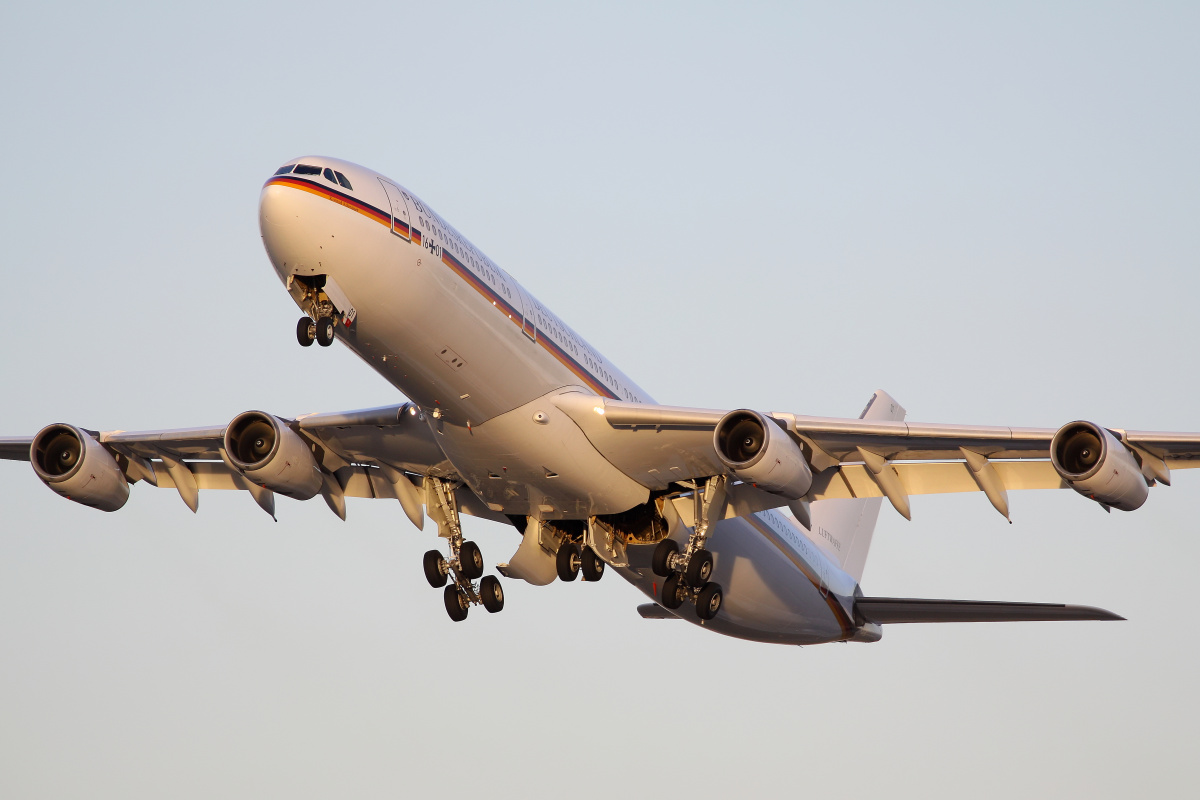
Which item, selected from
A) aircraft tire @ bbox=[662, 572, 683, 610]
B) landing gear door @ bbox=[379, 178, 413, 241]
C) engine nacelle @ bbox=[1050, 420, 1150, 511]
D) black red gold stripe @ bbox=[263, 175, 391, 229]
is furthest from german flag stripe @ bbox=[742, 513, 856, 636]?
black red gold stripe @ bbox=[263, 175, 391, 229]

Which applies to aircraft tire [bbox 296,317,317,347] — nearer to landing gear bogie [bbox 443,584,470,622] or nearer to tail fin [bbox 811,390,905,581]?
landing gear bogie [bbox 443,584,470,622]

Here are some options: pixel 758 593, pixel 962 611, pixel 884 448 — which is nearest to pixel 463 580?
pixel 758 593

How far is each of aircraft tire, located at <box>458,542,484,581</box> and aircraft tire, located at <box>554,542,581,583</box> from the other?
1624mm

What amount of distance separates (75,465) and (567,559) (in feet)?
34.6

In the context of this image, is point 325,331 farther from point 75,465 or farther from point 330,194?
point 75,465

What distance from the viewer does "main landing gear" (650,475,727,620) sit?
27.4 m

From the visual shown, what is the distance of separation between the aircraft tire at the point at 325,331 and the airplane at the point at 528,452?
0.03 metres

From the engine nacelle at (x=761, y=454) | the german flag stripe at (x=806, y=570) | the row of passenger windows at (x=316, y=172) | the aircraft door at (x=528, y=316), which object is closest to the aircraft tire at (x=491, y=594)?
the german flag stripe at (x=806, y=570)

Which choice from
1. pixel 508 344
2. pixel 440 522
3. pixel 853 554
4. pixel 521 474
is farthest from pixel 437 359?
pixel 853 554

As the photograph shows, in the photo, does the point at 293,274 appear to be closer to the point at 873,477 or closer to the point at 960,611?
the point at 873,477

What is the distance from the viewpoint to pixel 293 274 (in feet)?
74.3

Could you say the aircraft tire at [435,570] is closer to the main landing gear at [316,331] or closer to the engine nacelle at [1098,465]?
the main landing gear at [316,331]

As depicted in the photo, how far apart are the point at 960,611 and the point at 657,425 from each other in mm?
11770

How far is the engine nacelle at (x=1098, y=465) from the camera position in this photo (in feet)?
76.9
